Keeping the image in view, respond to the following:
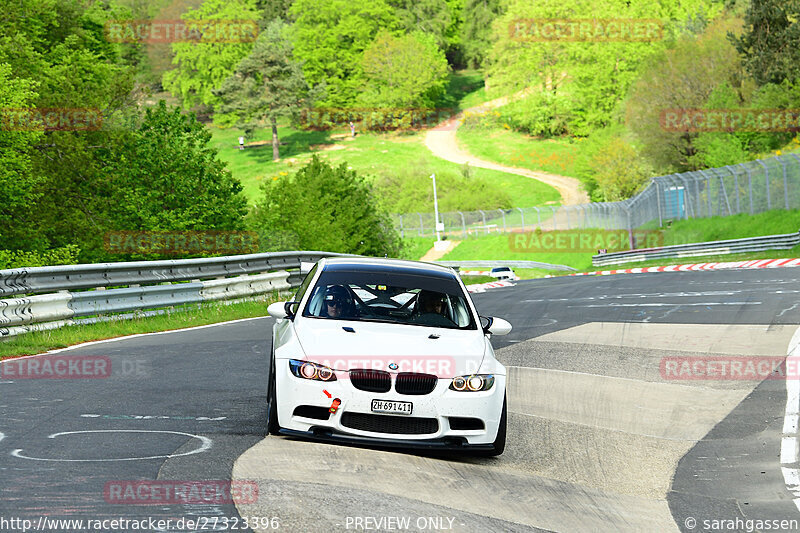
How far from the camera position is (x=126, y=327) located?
645 inches

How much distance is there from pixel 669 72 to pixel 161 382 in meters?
69.4

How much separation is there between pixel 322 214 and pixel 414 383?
41.7 metres

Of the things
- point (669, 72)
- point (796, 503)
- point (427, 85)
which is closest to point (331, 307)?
point (796, 503)

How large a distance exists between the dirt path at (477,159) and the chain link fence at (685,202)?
18.7 metres

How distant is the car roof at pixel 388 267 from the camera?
9.15 metres

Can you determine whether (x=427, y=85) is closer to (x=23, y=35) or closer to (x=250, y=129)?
(x=250, y=129)

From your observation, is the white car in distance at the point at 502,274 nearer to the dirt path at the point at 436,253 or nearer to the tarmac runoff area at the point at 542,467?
the dirt path at the point at 436,253

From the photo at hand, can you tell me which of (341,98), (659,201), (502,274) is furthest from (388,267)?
(341,98)

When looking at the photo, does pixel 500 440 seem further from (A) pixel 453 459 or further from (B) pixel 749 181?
(B) pixel 749 181

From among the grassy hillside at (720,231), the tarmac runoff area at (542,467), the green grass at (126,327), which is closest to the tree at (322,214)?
the grassy hillside at (720,231)

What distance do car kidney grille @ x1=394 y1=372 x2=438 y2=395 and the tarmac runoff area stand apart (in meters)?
0.52

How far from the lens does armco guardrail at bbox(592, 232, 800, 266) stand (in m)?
36.9

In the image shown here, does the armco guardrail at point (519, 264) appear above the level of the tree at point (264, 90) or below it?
below

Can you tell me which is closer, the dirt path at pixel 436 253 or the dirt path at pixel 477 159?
the dirt path at pixel 436 253
